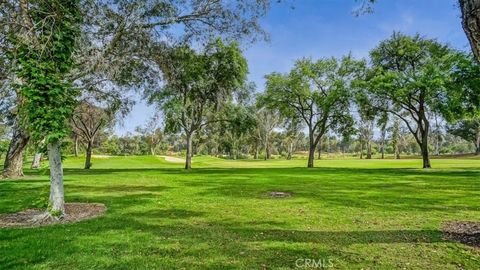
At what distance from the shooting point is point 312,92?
34781 mm

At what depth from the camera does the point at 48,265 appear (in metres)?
4.89

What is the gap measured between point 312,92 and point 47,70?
96.9ft

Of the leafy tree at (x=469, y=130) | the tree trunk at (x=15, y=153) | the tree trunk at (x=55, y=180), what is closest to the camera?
the tree trunk at (x=55, y=180)

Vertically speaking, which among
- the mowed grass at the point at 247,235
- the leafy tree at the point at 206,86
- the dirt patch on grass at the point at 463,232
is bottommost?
the mowed grass at the point at 247,235

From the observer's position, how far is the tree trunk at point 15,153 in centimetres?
1819

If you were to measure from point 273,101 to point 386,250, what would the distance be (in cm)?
3068

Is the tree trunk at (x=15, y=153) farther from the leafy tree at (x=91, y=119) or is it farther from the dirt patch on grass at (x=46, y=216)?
the dirt patch on grass at (x=46, y=216)

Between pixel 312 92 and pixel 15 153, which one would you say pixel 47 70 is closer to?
pixel 15 153

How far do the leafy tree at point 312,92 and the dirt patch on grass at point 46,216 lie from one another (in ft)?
88.2

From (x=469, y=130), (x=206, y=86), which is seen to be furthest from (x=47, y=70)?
(x=469, y=130)

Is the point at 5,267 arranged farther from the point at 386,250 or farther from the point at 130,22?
the point at 130,22

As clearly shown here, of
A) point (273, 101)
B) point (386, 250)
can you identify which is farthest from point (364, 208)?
point (273, 101)

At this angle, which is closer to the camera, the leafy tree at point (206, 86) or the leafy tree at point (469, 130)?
the leafy tree at point (206, 86)

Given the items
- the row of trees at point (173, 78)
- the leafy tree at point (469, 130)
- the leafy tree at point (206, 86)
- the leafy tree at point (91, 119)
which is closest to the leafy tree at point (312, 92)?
the row of trees at point (173, 78)
